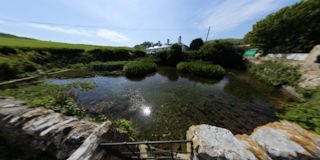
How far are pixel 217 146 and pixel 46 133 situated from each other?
3.28 meters

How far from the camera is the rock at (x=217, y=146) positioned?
5.51 ft

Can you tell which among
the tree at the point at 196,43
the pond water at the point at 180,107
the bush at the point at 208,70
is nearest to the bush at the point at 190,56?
the bush at the point at 208,70

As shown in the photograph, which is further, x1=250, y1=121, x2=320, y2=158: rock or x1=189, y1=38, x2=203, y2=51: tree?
x1=189, y1=38, x2=203, y2=51: tree

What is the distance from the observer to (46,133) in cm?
256

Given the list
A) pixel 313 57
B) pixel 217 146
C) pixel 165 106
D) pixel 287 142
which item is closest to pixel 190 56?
pixel 313 57

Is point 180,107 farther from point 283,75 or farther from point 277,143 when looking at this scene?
point 283,75

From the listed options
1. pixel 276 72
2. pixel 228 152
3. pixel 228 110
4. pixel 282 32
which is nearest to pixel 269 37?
pixel 282 32

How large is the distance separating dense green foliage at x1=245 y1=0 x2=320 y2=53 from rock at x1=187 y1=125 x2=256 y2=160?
19537 millimetres

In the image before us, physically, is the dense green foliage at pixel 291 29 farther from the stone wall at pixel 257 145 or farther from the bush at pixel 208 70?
the stone wall at pixel 257 145

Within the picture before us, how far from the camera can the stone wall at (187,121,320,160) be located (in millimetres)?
1717

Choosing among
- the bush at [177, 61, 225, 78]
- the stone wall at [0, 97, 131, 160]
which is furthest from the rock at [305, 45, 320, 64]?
the stone wall at [0, 97, 131, 160]

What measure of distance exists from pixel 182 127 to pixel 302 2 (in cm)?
2134

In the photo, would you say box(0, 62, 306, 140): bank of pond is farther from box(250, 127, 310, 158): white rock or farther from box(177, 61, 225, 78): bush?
box(177, 61, 225, 78): bush

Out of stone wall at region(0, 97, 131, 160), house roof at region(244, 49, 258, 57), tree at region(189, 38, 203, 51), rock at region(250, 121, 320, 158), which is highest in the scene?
tree at region(189, 38, 203, 51)
